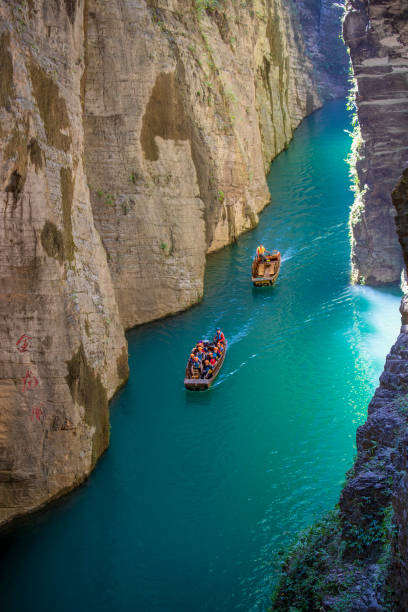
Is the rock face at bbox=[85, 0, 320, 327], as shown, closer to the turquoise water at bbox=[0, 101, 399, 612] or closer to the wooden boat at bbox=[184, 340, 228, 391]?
the turquoise water at bbox=[0, 101, 399, 612]

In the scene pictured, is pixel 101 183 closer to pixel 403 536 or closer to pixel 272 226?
pixel 272 226

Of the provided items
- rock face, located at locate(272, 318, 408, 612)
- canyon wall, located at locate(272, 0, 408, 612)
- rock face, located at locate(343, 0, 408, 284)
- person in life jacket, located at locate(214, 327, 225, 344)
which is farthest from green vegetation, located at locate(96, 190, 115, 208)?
rock face, located at locate(272, 318, 408, 612)

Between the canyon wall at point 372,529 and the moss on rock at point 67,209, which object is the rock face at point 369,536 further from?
the moss on rock at point 67,209

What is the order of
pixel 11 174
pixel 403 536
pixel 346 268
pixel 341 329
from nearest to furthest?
pixel 403 536 < pixel 11 174 < pixel 341 329 < pixel 346 268

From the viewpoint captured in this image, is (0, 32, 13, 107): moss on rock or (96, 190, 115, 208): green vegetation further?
(96, 190, 115, 208): green vegetation

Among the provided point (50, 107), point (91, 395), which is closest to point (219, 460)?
point (91, 395)

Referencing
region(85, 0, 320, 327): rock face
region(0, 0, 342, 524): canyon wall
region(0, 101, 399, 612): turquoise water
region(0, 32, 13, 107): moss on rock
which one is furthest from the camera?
region(85, 0, 320, 327): rock face

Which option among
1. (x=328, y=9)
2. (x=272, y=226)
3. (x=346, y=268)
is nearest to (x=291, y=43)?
(x=328, y=9)
